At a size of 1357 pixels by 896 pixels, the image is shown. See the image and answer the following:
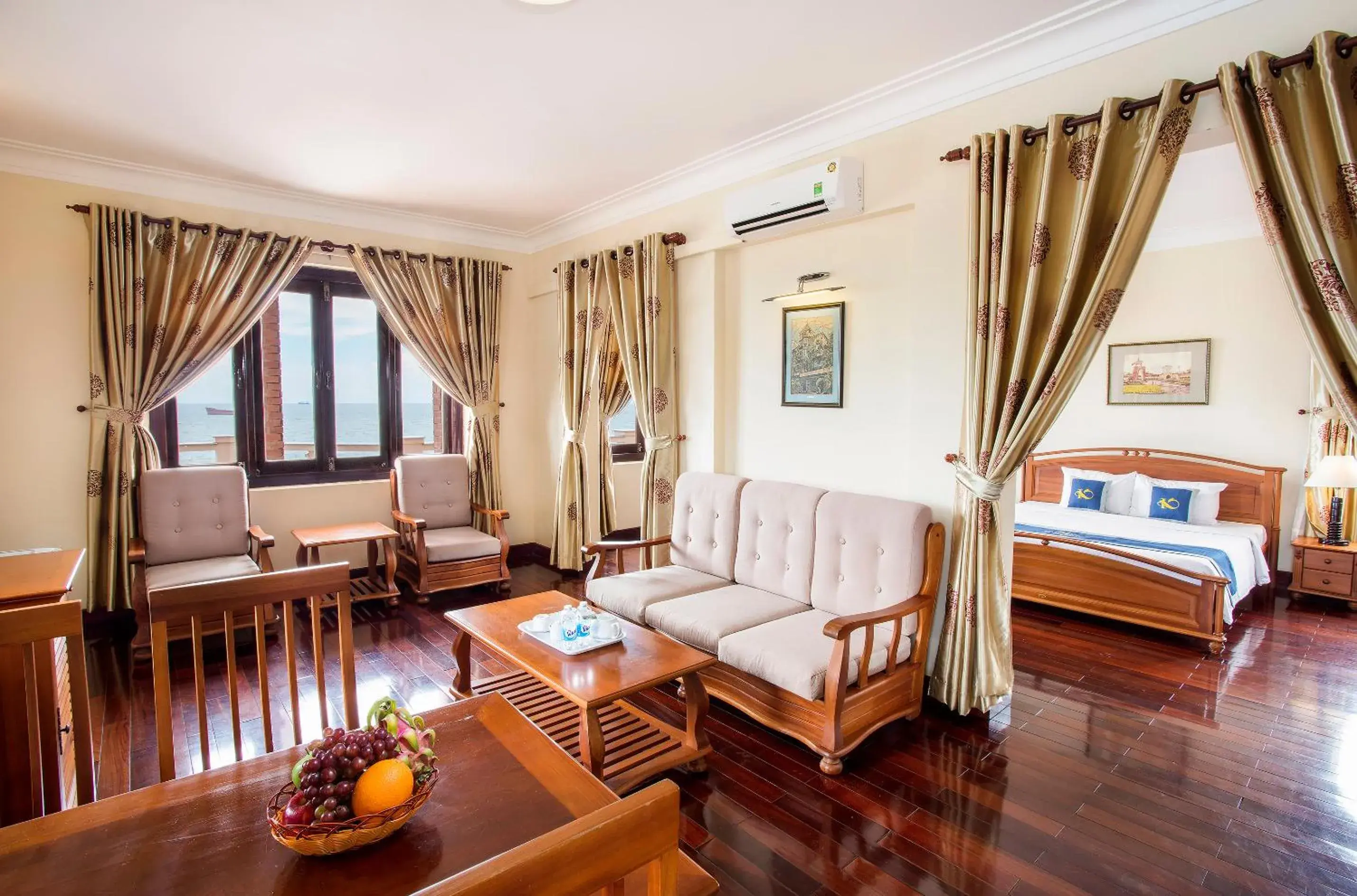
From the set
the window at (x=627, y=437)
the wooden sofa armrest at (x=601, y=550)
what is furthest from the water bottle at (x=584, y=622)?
the window at (x=627, y=437)

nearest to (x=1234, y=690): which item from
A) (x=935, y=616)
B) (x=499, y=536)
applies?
(x=935, y=616)

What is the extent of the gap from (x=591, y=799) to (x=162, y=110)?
12.5 feet

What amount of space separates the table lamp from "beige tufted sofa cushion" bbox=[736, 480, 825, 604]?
3701 mm

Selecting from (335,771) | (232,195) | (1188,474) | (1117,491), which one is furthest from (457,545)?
(1188,474)

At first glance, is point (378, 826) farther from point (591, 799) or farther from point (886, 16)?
point (886, 16)

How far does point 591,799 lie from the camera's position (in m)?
1.18

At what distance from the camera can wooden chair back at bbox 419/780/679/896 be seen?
0.60m

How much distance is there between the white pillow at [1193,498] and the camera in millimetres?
4992

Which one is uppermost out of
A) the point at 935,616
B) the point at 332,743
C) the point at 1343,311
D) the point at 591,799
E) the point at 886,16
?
the point at 886,16

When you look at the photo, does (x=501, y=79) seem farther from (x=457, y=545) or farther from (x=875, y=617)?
(x=457, y=545)

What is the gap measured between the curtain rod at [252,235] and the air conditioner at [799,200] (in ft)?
8.74

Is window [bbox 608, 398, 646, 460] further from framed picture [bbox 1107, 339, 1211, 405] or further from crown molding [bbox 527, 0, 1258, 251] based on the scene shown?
framed picture [bbox 1107, 339, 1211, 405]

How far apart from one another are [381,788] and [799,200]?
3046mm

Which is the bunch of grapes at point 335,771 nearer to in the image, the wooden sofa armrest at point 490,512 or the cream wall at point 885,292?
the cream wall at point 885,292
